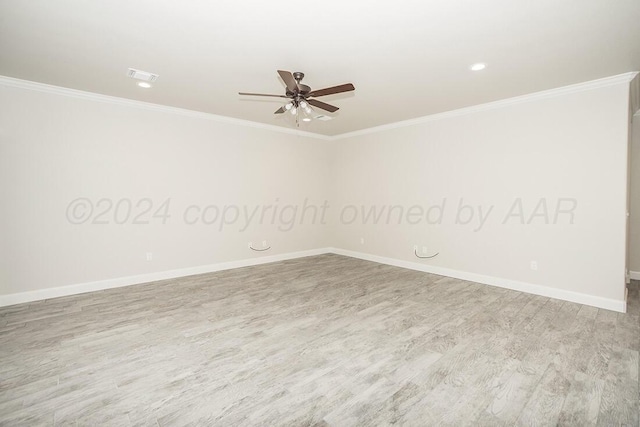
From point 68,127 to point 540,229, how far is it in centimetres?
667

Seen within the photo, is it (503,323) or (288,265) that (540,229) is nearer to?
(503,323)

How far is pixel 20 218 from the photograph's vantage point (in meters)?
3.71

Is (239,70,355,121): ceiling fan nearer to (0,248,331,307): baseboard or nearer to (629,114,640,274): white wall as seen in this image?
(0,248,331,307): baseboard

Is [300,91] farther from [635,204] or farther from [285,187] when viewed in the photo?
[635,204]

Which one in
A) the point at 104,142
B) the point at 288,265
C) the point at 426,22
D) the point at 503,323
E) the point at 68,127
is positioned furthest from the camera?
the point at 288,265

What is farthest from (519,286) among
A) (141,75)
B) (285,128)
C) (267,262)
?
(141,75)

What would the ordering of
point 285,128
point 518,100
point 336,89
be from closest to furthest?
point 336,89 → point 518,100 → point 285,128

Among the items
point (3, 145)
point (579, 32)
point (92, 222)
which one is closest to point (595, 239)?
point (579, 32)

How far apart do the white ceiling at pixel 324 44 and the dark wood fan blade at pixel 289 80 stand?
1.02ft

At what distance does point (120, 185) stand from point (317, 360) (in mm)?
3922

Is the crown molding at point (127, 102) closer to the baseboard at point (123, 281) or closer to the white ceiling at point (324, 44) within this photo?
the white ceiling at point (324, 44)

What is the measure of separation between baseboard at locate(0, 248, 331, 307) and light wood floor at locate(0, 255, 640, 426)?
19 cm

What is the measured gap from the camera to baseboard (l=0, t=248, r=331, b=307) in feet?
12.2

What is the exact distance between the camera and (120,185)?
4.40 metres
